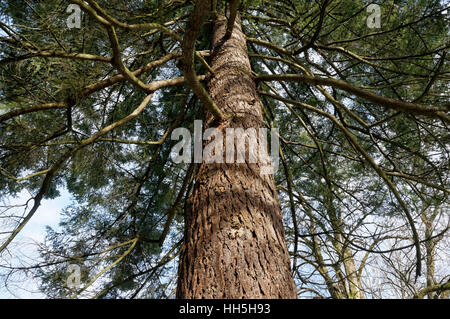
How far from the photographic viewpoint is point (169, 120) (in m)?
3.25

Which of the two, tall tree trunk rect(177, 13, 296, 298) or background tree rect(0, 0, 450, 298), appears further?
background tree rect(0, 0, 450, 298)

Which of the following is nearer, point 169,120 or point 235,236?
point 235,236

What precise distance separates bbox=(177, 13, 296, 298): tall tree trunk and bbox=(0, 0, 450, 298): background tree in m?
0.21

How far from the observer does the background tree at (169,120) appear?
1.69 m

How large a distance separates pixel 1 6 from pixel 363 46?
3112 mm

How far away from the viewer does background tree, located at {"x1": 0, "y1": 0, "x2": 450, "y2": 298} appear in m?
1.69

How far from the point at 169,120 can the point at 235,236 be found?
2254 mm

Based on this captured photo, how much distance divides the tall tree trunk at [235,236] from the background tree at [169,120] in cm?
21

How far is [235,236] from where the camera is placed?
1219 millimetres

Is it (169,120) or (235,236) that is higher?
(169,120)

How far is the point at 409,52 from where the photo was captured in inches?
109

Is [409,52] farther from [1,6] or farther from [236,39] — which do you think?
[1,6]

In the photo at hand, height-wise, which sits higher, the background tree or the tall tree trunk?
the background tree

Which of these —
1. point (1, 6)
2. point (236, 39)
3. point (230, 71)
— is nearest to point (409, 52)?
point (236, 39)
